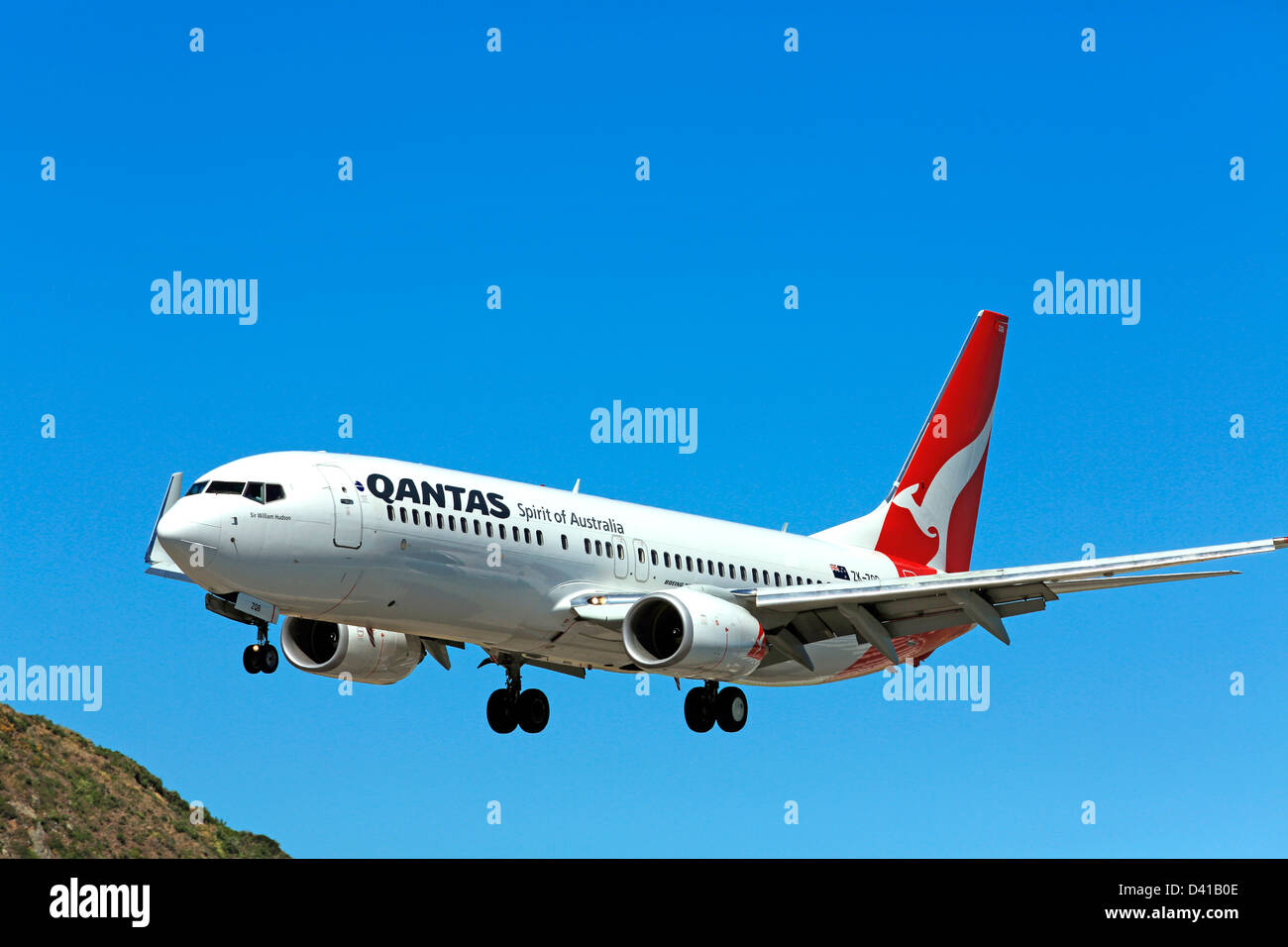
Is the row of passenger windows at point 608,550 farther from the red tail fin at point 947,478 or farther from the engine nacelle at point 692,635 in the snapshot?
the red tail fin at point 947,478

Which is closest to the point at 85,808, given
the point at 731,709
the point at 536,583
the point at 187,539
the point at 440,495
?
the point at 731,709

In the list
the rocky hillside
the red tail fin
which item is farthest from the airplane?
the rocky hillside

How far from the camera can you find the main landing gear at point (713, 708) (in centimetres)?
4059

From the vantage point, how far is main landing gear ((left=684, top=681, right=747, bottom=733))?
4059cm

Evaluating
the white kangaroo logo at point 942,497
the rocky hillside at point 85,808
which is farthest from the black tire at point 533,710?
the rocky hillside at point 85,808

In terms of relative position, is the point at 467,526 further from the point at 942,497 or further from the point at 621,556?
the point at 942,497

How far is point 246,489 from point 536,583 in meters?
6.85

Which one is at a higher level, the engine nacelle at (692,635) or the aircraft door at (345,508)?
the aircraft door at (345,508)

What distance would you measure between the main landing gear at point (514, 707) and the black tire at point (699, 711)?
3660 mm

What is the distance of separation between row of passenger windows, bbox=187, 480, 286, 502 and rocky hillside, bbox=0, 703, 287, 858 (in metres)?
36.8

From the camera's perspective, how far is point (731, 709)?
40.6 meters
